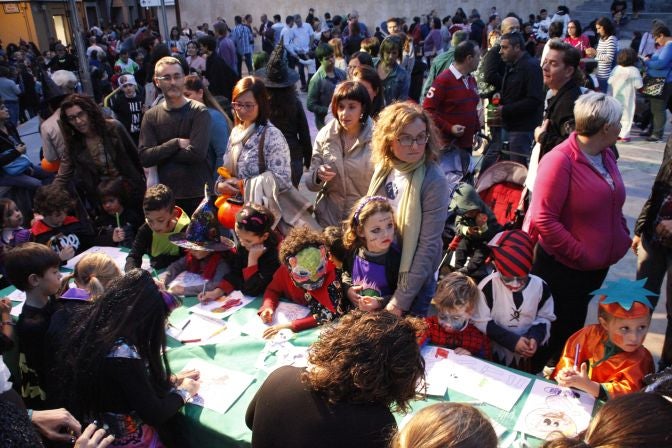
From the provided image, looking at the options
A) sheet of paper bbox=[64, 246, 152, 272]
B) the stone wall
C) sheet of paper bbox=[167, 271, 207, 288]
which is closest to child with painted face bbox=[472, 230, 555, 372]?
sheet of paper bbox=[167, 271, 207, 288]

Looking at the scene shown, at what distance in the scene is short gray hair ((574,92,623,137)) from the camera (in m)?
2.57

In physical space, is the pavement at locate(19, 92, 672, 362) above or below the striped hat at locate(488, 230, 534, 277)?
below

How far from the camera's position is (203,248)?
316 centimetres

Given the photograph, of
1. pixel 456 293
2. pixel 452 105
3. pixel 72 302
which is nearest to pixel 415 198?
pixel 456 293

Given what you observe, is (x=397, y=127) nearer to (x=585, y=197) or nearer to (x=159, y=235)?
(x=585, y=197)

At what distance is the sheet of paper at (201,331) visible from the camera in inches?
107

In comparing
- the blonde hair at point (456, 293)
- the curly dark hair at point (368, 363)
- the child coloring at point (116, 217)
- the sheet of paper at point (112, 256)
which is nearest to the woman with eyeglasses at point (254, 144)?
the sheet of paper at point (112, 256)

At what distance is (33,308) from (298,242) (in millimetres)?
1280

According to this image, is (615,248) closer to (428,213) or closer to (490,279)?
(490,279)

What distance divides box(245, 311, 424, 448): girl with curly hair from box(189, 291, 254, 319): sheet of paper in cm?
132

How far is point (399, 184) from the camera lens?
110 inches

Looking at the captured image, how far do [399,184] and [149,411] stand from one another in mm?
1581

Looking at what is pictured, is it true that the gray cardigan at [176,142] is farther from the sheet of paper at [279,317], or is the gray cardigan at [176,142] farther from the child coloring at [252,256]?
the sheet of paper at [279,317]

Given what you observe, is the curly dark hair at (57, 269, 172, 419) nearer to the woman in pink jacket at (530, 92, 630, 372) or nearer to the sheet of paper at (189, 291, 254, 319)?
the sheet of paper at (189, 291, 254, 319)
